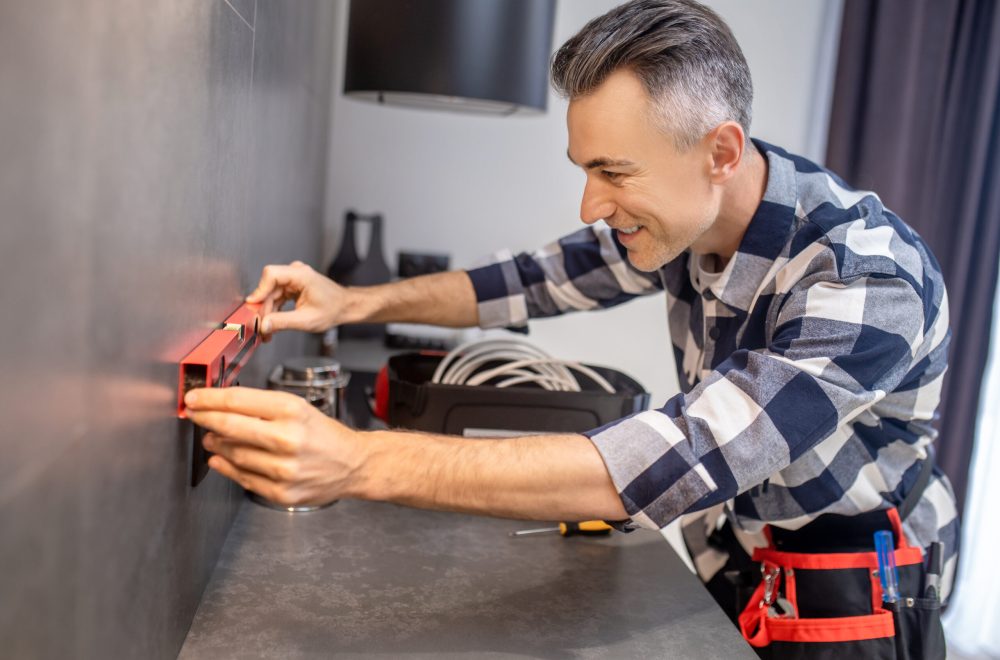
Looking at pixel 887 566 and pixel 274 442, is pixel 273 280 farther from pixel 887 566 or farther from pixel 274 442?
pixel 887 566

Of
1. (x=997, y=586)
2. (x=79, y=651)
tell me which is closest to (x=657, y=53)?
(x=79, y=651)

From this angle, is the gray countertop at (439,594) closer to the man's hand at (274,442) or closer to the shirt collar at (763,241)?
the man's hand at (274,442)

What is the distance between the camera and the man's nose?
1215 mm

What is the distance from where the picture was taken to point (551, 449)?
97 cm

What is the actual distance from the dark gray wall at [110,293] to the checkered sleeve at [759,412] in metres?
0.45

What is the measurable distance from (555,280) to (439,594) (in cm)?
72

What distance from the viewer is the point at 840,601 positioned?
1241 mm

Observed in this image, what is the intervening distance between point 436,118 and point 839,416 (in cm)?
191

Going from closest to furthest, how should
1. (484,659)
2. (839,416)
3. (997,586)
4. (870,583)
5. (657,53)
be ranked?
(484,659)
(839,416)
(657,53)
(870,583)
(997,586)

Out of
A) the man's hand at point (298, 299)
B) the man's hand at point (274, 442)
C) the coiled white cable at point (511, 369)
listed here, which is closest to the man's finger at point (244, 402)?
the man's hand at point (274, 442)

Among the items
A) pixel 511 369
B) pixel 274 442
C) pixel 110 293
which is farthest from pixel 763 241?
pixel 110 293

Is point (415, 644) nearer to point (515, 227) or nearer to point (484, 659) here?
point (484, 659)

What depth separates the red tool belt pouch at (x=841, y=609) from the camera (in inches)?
47.6

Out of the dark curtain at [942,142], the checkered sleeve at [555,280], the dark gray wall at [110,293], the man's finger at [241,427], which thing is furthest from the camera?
the dark curtain at [942,142]
